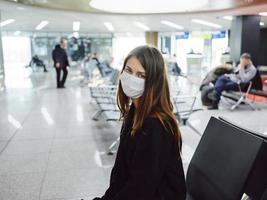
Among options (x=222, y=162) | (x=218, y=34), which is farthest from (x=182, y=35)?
(x=222, y=162)

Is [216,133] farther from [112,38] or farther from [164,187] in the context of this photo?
[112,38]

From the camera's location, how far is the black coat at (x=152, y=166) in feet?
4.28

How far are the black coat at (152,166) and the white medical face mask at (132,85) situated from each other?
16 cm

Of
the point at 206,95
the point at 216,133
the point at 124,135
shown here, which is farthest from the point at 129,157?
the point at 206,95

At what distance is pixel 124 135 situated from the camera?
148 centimetres

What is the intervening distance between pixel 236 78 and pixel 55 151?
14.5 feet

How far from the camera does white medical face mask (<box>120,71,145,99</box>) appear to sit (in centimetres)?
140

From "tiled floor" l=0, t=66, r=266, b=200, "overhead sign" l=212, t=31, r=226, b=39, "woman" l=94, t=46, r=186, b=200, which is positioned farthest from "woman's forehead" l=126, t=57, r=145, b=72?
"overhead sign" l=212, t=31, r=226, b=39

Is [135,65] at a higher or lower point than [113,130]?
higher

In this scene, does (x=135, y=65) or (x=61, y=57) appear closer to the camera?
(x=135, y=65)

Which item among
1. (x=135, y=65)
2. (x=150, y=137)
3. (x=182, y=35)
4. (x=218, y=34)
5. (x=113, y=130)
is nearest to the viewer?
(x=150, y=137)

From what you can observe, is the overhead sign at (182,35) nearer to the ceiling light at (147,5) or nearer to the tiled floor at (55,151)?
the ceiling light at (147,5)

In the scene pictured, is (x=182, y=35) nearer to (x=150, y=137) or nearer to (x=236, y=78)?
(x=236, y=78)

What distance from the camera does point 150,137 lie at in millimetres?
1302
